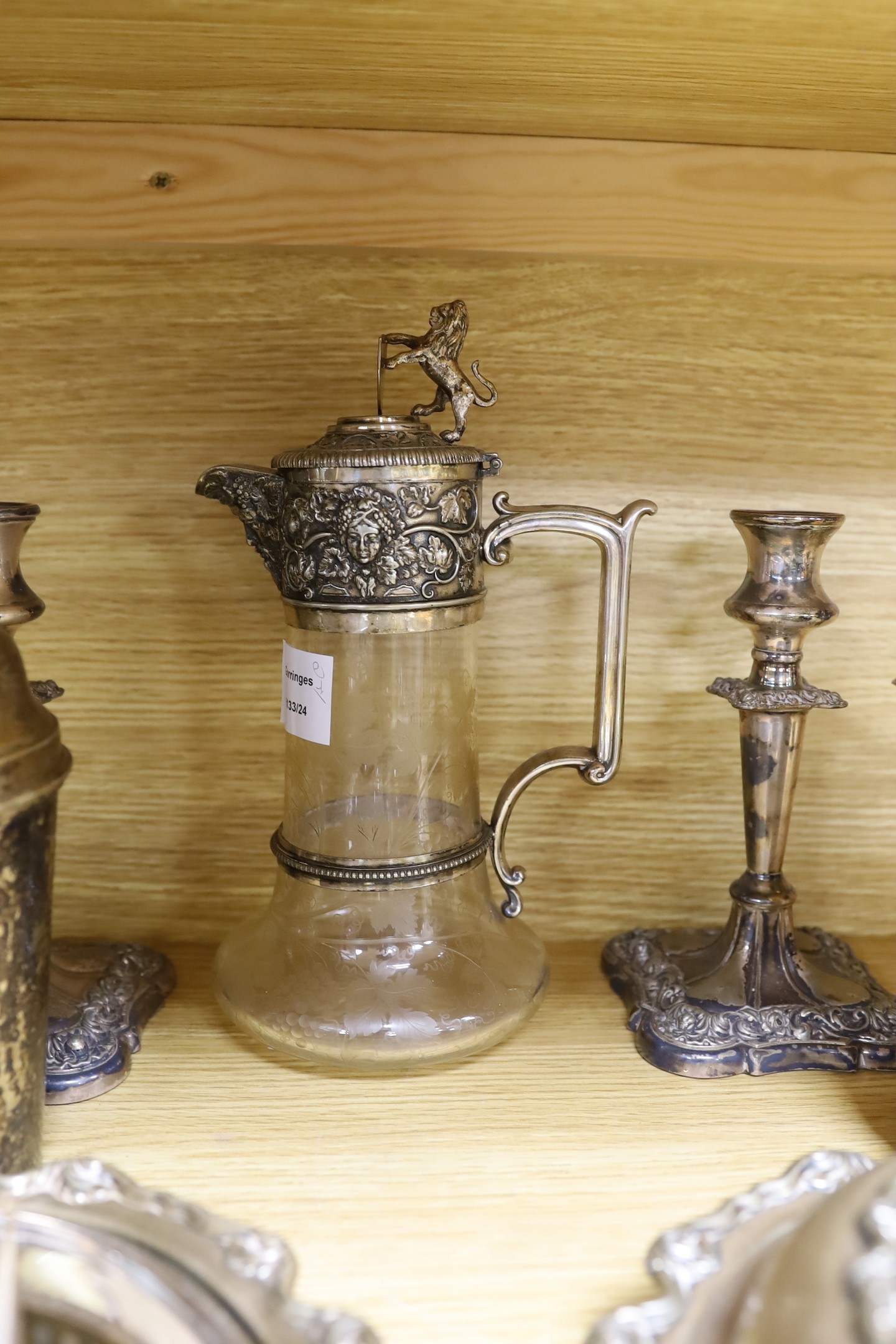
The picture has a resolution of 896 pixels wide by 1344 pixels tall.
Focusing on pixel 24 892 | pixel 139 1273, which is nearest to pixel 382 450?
pixel 24 892

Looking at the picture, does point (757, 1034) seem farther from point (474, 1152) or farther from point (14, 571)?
point (14, 571)

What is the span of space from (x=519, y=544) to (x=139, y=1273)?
1.72 feet

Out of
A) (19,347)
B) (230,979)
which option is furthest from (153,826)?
(19,347)

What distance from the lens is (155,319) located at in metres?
0.78

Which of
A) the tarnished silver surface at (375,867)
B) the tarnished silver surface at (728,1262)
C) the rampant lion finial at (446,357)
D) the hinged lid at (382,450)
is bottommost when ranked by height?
the tarnished silver surface at (728,1262)

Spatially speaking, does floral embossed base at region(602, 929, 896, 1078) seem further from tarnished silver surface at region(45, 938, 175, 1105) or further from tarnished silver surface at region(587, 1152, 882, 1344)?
tarnished silver surface at region(45, 938, 175, 1105)

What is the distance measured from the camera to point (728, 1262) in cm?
46

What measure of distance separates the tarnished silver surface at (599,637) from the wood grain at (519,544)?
0.41 ft

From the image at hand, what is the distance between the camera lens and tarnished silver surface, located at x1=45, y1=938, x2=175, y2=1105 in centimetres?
63

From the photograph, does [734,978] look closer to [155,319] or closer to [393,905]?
[393,905]

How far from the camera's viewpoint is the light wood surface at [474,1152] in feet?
1.62

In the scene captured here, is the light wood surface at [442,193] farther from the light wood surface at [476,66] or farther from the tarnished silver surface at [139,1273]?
the tarnished silver surface at [139,1273]

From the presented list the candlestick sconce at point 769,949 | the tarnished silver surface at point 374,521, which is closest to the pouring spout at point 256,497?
the tarnished silver surface at point 374,521

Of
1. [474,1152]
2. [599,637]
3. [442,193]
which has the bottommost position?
[474,1152]
